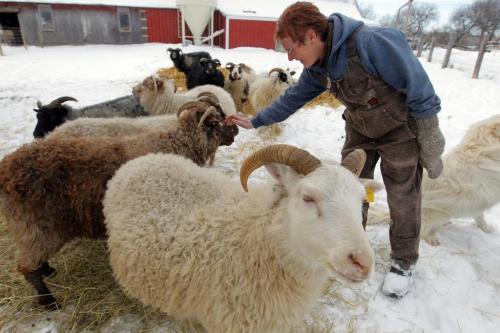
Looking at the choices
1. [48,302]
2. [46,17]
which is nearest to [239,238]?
[48,302]

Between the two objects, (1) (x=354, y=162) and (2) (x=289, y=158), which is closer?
(2) (x=289, y=158)

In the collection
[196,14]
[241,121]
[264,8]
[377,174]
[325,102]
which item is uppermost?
[264,8]

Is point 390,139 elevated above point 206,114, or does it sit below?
above

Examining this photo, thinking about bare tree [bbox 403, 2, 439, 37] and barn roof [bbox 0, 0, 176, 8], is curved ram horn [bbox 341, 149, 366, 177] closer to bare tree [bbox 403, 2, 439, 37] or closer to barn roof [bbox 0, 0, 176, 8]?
barn roof [bbox 0, 0, 176, 8]

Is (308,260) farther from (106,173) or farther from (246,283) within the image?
(106,173)

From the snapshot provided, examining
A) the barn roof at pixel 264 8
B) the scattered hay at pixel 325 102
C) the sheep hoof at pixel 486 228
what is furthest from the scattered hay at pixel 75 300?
the barn roof at pixel 264 8

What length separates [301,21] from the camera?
7.62 ft

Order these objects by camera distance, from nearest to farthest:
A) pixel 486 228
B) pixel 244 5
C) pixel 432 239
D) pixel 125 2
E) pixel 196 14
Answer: pixel 432 239, pixel 486 228, pixel 125 2, pixel 196 14, pixel 244 5

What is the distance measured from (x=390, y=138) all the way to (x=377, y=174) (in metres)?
3.10

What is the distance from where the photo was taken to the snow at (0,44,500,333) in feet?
9.89

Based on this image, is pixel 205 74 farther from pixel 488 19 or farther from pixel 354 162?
pixel 488 19

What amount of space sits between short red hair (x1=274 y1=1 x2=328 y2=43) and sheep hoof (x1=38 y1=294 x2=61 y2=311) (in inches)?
125

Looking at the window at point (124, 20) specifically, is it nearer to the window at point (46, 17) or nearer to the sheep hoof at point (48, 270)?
the window at point (46, 17)

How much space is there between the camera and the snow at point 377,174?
3014 mm
